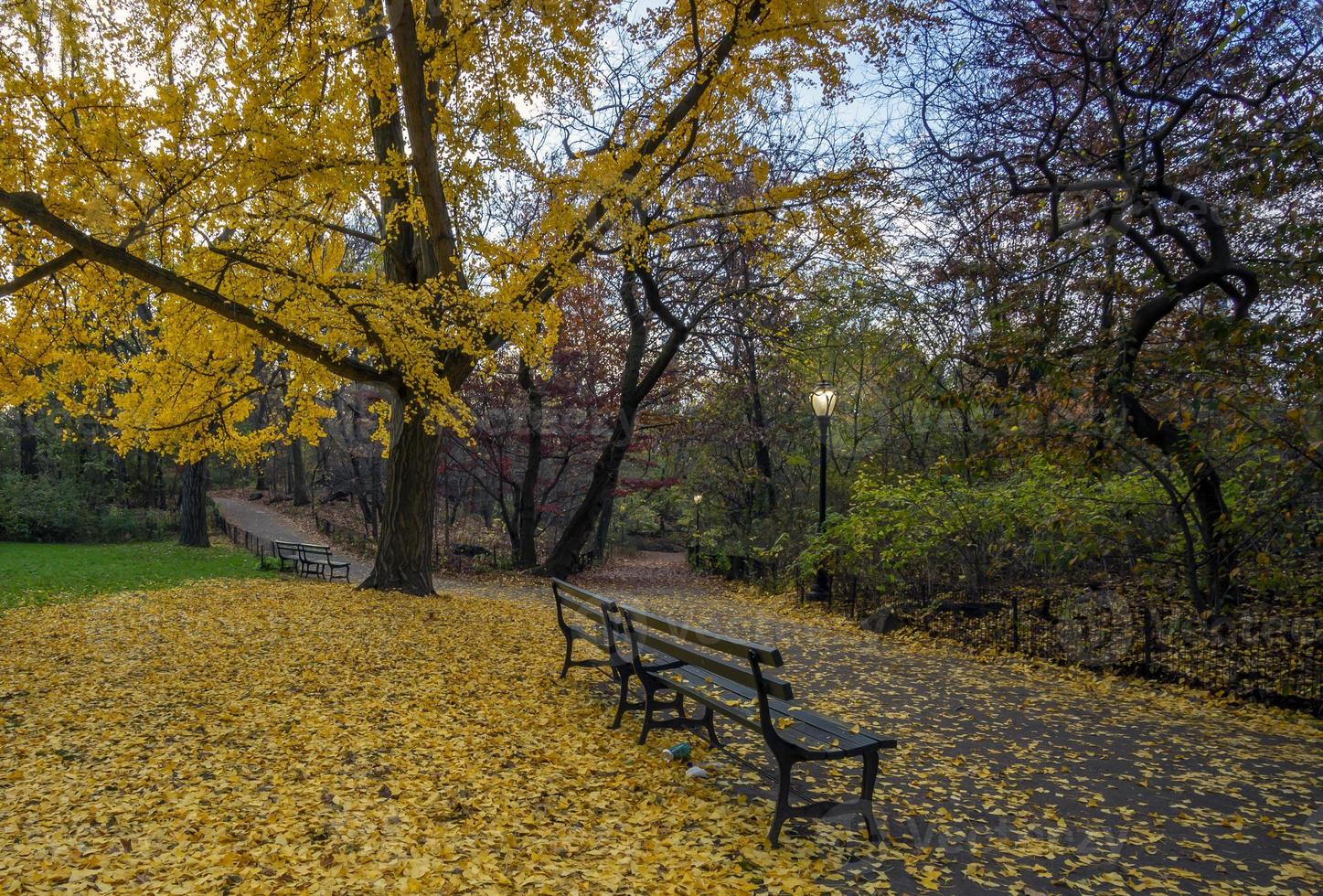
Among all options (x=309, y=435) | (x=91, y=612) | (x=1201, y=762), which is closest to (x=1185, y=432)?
(x=1201, y=762)

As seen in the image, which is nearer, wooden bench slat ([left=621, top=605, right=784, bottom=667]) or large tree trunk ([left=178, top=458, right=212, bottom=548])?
wooden bench slat ([left=621, top=605, right=784, bottom=667])

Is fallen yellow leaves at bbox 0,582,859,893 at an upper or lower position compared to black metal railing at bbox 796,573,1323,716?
lower

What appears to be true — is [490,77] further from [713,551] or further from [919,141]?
[713,551]

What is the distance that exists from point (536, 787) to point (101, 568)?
16.2 metres

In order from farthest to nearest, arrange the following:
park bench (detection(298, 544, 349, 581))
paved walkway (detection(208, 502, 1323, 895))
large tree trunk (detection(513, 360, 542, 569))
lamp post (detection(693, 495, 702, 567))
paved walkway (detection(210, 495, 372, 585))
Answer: paved walkway (detection(210, 495, 372, 585)) → lamp post (detection(693, 495, 702, 567)) → large tree trunk (detection(513, 360, 542, 569)) → park bench (detection(298, 544, 349, 581)) → paved walkway (detection(208, 502, 1323, 895))

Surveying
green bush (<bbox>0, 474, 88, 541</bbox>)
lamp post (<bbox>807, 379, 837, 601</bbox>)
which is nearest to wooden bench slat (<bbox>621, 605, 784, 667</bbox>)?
lamp post (<bbox>807, 379, 837, 601</bbox>)

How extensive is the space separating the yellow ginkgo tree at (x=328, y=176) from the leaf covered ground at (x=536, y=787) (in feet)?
11.5

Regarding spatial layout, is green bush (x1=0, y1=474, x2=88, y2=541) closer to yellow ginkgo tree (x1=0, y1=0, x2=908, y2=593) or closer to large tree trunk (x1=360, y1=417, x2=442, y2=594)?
yellow ginkgo tree (x1=0, y1=0, x2=908, y2=593)

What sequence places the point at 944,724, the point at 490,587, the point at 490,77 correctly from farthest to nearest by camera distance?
the point at 490,587 → the point at 490,77 → the point at 944,724

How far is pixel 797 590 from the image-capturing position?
505 inches

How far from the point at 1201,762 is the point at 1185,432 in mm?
3127

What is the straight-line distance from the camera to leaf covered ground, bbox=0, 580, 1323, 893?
3.08m

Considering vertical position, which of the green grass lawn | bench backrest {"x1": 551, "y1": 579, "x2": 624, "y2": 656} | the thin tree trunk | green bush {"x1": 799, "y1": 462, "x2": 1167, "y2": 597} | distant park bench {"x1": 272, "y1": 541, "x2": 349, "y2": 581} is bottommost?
the green grass lawn

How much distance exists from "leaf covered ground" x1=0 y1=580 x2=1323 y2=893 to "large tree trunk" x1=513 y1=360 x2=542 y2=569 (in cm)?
936
